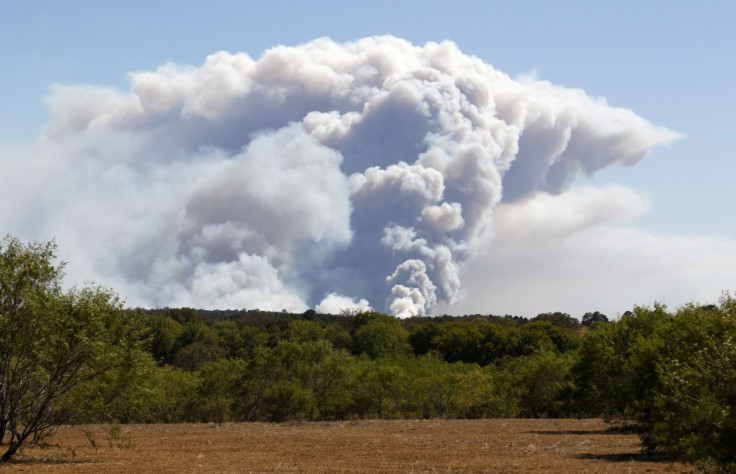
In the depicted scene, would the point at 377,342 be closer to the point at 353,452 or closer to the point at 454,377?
the point at 454,377

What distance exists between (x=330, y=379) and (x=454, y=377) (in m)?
16.7

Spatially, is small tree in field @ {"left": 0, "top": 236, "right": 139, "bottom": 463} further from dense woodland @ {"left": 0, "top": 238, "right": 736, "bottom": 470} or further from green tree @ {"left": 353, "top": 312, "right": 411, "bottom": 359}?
green tree @ {"left": 353, "top": 312, "right": 411, "bottom": 359}

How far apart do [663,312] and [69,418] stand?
4631 cm

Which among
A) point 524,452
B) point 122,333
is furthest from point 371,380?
point 122,333

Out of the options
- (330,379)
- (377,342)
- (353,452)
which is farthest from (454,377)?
(377,342)

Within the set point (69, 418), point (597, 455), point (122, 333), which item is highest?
point (122, 333)

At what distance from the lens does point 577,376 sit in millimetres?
74938

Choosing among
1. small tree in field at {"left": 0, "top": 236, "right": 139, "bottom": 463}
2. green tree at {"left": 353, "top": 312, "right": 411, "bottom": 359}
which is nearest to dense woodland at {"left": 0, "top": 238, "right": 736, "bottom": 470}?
small tree in field at {"left": 0, "top": 236, "right": 139, "bottom": 463}

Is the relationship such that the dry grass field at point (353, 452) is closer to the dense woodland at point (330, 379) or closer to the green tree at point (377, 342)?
the dense woodland at point (330, 379)

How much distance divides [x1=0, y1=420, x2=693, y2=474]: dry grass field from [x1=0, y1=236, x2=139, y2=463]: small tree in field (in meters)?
3.09

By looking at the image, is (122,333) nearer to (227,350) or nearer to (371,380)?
(371,380)

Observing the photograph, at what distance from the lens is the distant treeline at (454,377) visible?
30.2m

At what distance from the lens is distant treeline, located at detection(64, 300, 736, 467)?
1188 inches

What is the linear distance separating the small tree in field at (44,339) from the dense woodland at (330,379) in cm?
7
